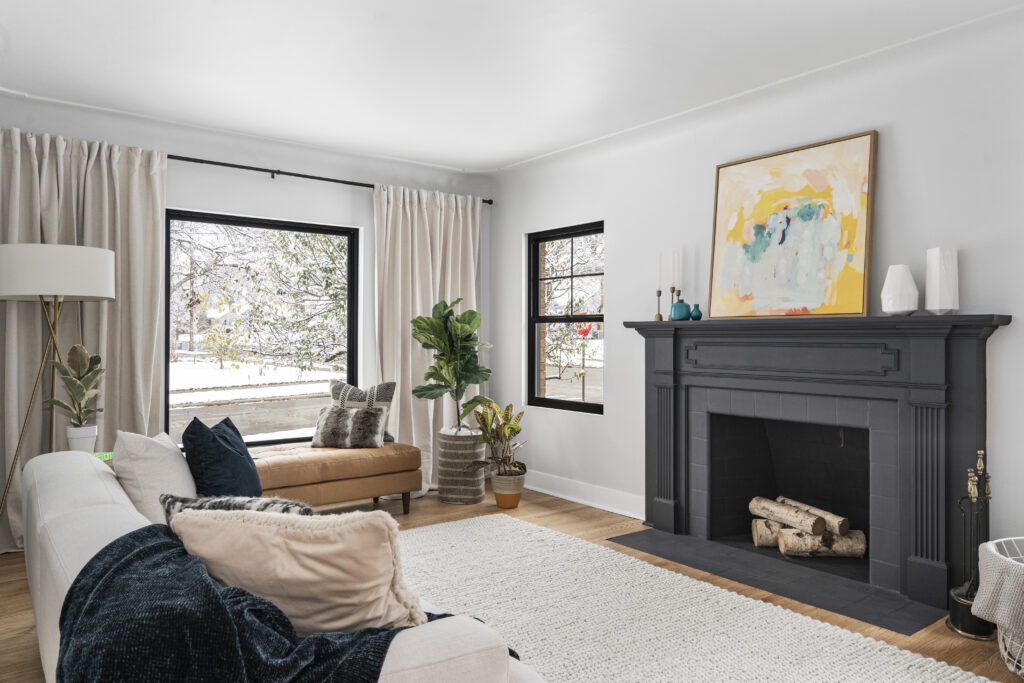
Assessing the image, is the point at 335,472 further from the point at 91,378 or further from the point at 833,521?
A: the point at 833,521

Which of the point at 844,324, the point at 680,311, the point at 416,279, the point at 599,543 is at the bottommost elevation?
the point at 599,543

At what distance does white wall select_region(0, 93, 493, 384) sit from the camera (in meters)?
4.15

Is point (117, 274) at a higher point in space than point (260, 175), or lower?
lower

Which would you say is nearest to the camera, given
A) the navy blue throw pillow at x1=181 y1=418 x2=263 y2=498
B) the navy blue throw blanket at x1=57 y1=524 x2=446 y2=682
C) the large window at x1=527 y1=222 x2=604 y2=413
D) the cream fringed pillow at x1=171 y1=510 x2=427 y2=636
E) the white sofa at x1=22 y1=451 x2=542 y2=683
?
the navy blue throw blanket at x1=57 y1=524 x2=446 y2=682

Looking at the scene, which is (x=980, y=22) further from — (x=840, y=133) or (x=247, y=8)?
(x=247, y=8)

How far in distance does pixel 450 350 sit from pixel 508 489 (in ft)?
3.64

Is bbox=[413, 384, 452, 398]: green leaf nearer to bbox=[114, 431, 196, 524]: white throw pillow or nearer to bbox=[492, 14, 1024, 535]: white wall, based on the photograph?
bbox=[492, 14, 1024, 535]: white wall

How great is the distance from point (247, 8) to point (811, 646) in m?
3.45

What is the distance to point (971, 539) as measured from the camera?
9.73 ft

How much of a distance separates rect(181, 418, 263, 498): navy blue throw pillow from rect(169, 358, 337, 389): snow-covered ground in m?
2.42

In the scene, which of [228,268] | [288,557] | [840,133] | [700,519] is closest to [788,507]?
[700,519]

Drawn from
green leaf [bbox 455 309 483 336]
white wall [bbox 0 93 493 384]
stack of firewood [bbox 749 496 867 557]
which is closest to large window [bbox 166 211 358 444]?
white wall [bbox 0 93 493 384]

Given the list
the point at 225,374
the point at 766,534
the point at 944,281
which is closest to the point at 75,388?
the point at 225,374

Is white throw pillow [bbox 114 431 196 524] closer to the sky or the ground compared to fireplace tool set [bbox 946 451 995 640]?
closer to the sky
